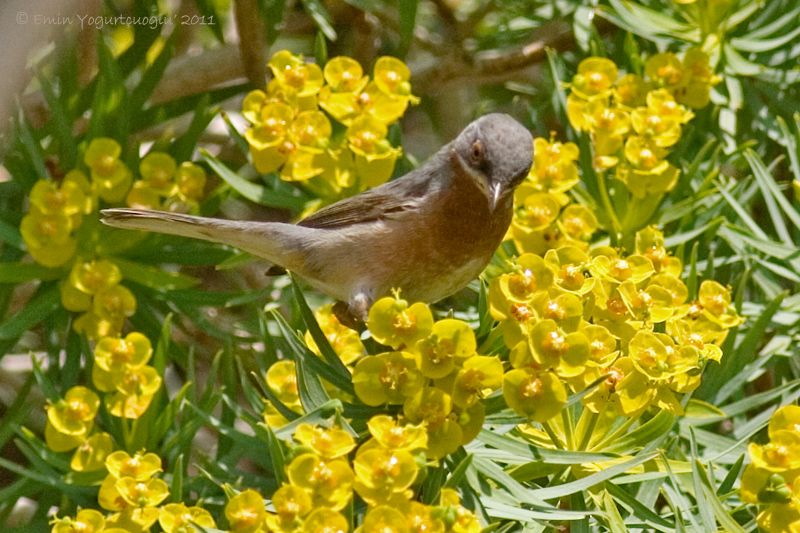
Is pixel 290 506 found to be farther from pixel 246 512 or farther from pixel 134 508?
pixel 134 508

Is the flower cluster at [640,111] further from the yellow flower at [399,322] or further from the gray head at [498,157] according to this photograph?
the yellow flower at [399,322]

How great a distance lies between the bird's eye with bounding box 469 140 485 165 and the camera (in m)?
2.44

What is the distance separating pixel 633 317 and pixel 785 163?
57.4 inches

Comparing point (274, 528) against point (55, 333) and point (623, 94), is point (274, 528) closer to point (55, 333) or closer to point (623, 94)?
point (55, 333)

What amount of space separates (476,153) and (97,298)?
892 mm

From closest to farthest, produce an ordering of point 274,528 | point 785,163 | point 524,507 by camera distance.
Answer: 1. point 274,528
2. point 524,507
3. point 785,163

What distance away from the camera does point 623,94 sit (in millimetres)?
2670

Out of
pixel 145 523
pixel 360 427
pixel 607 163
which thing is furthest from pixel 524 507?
pixel 607 163

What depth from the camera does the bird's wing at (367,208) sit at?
2.47 meters

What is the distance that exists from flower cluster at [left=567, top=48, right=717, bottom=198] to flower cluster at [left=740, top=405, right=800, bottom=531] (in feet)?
3.01

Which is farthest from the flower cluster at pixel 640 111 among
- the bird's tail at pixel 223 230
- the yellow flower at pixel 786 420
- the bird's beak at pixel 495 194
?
the yellow flower at pixel 786 420

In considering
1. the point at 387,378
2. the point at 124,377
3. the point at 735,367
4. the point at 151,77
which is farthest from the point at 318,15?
the point at 387,378

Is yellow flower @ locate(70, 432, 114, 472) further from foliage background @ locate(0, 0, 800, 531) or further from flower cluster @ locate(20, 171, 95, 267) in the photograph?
flower cluster @ locate(20, 171, 95, 267)

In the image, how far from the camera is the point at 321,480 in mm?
1615
